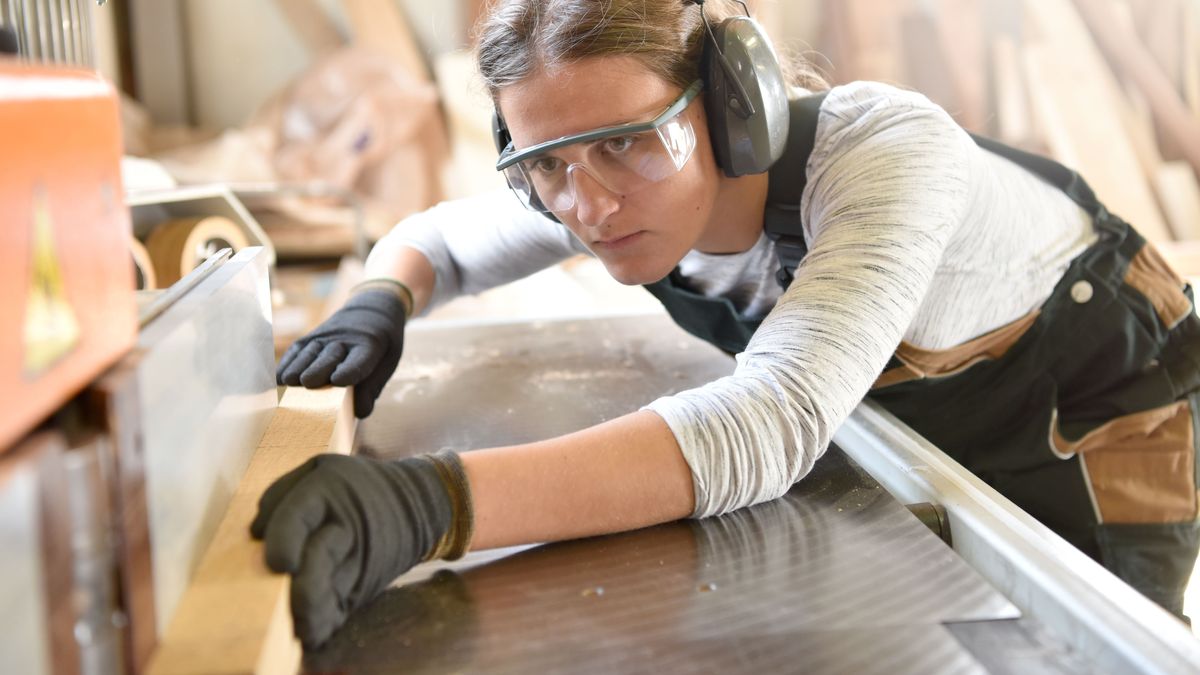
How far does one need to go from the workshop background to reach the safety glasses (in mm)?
2892

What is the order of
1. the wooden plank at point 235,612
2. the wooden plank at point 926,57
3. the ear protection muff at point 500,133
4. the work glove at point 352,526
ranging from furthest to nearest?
the wooden plank at point 926,57 → the ear protection muff at point 500,133 → the work glove at point 352,526 → the wooden plank at point 235,612

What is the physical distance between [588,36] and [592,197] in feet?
0.67

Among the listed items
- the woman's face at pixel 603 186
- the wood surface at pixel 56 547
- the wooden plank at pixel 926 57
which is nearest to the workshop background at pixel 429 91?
the wooden plank at pixel 926 57

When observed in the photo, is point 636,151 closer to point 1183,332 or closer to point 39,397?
point 39,397

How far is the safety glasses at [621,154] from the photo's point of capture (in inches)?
50.1

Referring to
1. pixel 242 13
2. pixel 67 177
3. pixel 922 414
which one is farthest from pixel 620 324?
pixel 242 13

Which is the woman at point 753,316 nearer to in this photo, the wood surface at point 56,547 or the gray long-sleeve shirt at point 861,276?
the gray long-sleeve shirt at point 861,276

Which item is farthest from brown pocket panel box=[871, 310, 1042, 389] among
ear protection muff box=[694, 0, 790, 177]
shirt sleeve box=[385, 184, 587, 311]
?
shirt sleeve box=[385, 184, 587, 311]

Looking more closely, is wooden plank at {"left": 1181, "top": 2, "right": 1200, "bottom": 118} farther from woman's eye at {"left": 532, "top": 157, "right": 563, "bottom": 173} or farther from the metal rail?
woman's eye at {"left": 532, "top": 157, "right": 563, "bottom": 173}

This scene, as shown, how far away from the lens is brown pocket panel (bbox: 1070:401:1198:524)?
65.4 inches

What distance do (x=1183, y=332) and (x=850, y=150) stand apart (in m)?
0.76

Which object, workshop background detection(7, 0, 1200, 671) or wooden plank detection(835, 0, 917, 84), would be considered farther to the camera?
wooden plank detection(835, 0, 917, 84)

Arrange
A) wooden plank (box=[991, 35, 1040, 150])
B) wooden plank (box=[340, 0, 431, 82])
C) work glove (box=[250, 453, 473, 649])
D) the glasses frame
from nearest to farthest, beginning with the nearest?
1. work glove (box=[250, 453, 473, 649])
2. the glasses frame
3. wooden plank (box=[340, 0, 431, 82])
4. wooden plank (box=[991, 35, 1040, 150])

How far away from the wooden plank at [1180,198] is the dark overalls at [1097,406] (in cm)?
394
